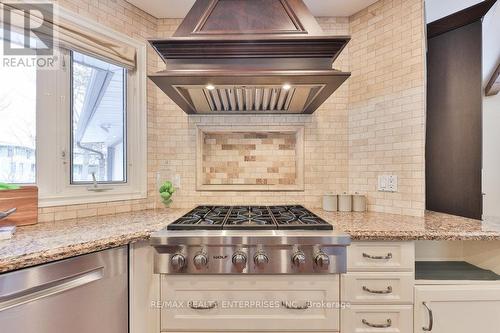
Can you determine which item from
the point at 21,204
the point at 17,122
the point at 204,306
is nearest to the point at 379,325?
the point at 204,306

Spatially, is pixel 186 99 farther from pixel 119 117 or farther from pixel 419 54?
pixel 419 54

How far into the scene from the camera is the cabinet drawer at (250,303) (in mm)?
1257

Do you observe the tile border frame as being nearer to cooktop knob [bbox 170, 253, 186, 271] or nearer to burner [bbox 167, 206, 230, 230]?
burner [bbox 167, 206, 230, 230]

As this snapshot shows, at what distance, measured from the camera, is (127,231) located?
1.28 meters

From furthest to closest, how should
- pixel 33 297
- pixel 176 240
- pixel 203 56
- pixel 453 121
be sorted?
pixel 453 121 → pixel 203 56 → pixel 176 240 → pixel 33 297

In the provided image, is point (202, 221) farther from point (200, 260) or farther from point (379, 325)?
point (379, 325)

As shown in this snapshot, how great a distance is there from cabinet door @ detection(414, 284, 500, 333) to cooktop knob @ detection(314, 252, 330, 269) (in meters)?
0.51

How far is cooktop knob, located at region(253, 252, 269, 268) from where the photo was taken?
1205mm

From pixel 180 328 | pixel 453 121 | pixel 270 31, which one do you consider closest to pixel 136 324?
pixel 180 328

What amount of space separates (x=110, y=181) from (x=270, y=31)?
5.08 ft

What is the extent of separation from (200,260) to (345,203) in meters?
1.22

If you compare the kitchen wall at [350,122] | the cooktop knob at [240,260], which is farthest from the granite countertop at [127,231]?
the cooktop knob at [240,260]

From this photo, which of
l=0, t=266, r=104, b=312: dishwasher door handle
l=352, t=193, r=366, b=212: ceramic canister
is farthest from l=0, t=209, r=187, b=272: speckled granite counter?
l=352, t=193, r=366, b=212: ceramic canister

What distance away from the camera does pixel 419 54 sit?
1708 millimetres
